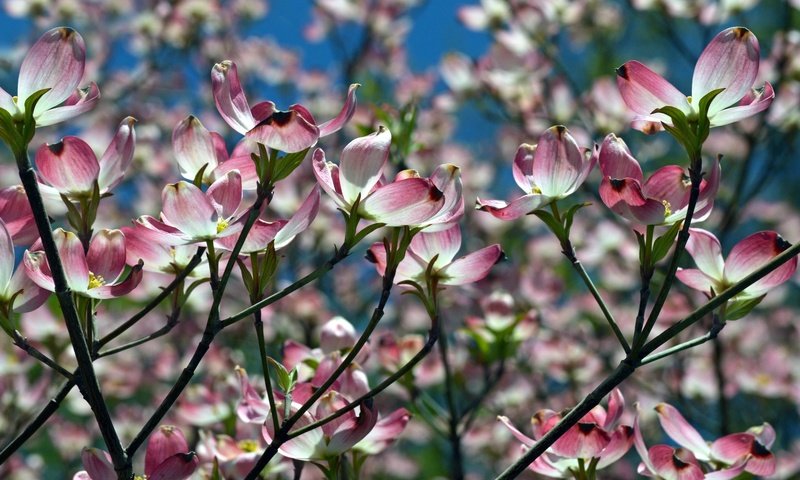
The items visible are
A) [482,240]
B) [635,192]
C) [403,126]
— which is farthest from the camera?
[482,240]

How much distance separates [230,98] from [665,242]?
10.5 inches

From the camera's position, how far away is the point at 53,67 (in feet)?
1.55

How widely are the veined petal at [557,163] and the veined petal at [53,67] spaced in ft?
0.88

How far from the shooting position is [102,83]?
2.51m

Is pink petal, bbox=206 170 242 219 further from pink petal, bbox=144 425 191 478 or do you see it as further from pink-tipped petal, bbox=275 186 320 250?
pink petal, bbox=144 425 191 478

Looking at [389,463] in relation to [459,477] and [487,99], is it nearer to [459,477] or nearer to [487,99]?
[487,99]

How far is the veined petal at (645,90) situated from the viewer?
512 millimetres

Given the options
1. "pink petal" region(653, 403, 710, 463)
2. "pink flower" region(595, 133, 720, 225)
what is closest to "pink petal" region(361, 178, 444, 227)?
"pink flower" region(595, 133, 720, 225)

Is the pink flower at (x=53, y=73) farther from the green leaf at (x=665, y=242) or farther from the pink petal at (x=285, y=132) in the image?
the green leaf at (x=665, y=242)

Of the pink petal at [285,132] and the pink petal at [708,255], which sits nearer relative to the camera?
the pink petal at [285,132]

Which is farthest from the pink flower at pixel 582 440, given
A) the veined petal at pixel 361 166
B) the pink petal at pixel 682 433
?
the veined petal at pixel 361 166

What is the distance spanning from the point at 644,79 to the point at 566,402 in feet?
5.20

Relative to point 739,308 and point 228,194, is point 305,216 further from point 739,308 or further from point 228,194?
point 739,308

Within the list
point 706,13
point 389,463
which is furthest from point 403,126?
point 389,463
